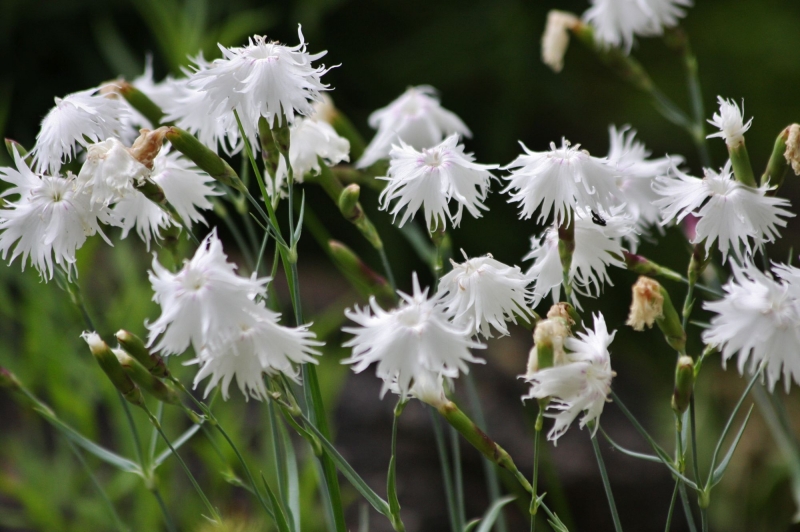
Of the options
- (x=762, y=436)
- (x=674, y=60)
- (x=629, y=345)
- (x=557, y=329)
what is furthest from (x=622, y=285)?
(x=557, y=329)

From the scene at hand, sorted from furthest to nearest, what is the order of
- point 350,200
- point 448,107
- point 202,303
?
1. point 448,107
2. point 350,200
3. point 202,303

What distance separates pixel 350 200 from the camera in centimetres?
35

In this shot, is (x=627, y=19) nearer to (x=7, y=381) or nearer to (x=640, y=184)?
(x=640, y=184)

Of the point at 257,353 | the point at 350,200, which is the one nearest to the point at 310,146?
the point at 350,200

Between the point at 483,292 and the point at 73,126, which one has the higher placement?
the point at 73,126

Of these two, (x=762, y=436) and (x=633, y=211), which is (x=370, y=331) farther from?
(x=762, y=436)

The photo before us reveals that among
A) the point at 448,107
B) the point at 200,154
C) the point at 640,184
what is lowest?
the point at 448,107

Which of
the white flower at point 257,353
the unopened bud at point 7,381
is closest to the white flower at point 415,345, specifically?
the white flower at point 257,353

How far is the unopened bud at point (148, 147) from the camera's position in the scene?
11.6 inches

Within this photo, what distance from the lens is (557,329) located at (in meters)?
0.27

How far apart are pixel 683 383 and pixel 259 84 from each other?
0.21m

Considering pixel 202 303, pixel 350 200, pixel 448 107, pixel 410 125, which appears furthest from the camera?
pixel 448 107

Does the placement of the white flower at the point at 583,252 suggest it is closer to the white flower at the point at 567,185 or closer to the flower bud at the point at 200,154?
the white flower at the point at 567,185

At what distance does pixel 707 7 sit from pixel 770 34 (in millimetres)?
126
